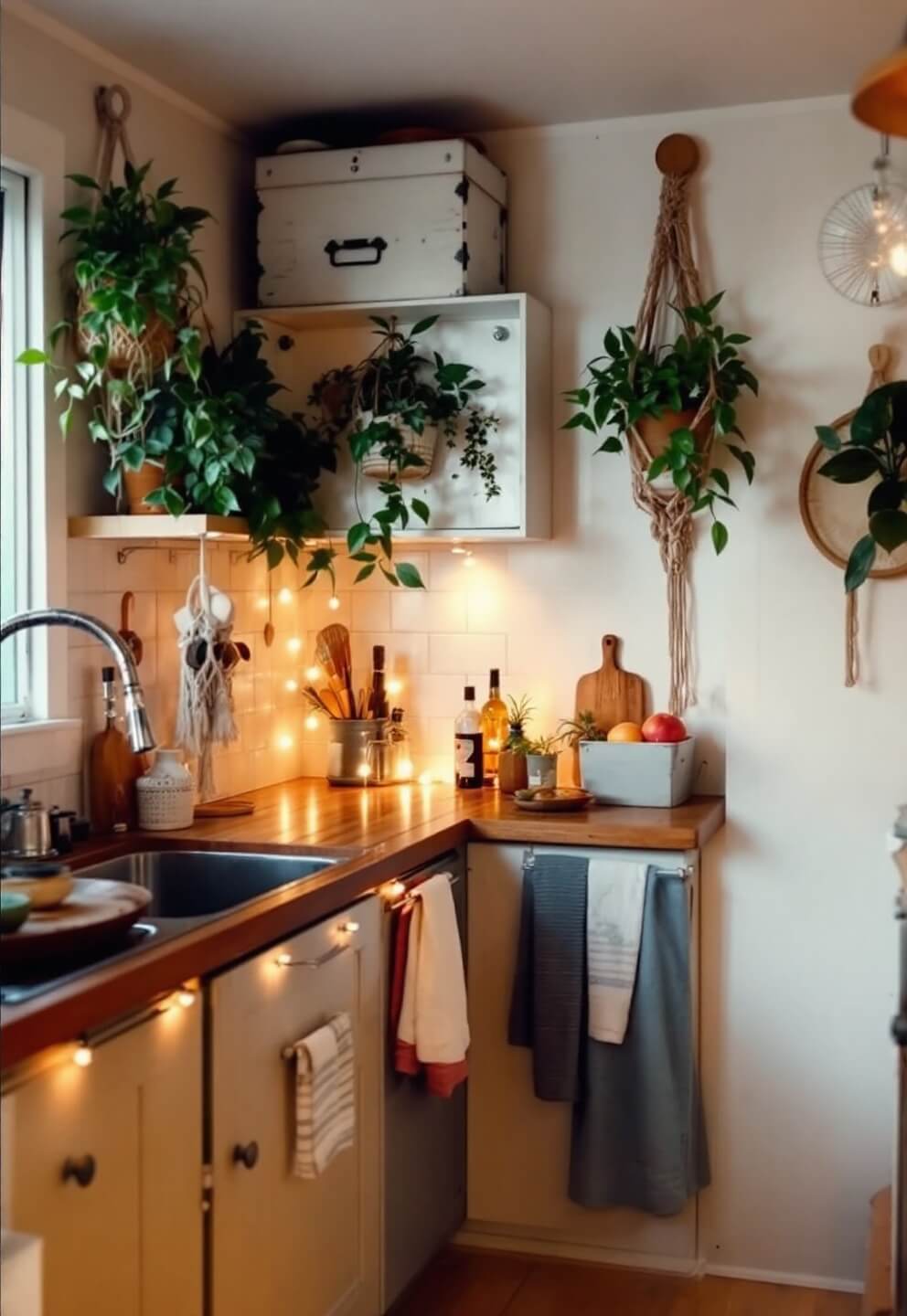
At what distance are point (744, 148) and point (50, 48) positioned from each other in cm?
152

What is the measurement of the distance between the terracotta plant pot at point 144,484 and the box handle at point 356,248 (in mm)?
795

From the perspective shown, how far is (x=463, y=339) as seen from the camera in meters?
3.42

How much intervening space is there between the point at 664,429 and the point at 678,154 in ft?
2.09

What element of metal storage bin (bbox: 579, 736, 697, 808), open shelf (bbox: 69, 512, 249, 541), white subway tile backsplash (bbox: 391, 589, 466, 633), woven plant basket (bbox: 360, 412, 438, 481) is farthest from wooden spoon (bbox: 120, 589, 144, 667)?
metal storage bin (bbox: 579, 736, 697, 808)

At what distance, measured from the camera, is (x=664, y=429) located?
332 centimetres

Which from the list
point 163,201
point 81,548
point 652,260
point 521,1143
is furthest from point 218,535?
point 521,1143

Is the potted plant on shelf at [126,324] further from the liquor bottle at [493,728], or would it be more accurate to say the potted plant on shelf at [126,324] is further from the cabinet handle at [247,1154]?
the cabinet handle at [247,1154]

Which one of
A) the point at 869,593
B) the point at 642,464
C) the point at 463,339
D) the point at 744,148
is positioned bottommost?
the point at 869,593

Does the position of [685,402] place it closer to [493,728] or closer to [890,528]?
[890,528]

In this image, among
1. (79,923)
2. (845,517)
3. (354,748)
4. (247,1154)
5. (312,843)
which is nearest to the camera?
(79,923)

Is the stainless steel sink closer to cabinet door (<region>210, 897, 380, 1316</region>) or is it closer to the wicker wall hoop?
cabinet door (<region>210, 897, 380, 1316</region>)

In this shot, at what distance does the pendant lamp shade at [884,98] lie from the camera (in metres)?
1.62

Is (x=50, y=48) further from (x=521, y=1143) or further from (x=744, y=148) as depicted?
(x=521, y=1143)

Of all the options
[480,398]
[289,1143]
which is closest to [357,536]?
[480,398]
